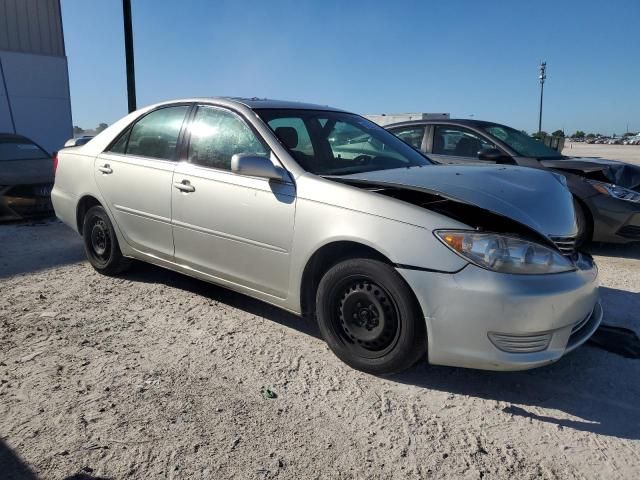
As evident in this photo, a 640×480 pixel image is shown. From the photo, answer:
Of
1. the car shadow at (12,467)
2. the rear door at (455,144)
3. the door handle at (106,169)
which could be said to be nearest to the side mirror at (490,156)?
the rear door at (455,144)

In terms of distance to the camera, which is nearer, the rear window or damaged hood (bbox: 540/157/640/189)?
damaged hood (bbox: 540/157/640/189)

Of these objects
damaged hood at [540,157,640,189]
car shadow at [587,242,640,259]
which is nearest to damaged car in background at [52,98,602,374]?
damaged hood at [540,157,640,189]

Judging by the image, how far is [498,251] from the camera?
2.55 m

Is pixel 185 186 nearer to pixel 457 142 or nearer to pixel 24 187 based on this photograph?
pixel 457 142

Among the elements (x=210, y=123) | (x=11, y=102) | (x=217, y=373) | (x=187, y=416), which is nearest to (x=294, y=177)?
(x=210, y=123)

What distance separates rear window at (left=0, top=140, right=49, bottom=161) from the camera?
7.97 metres

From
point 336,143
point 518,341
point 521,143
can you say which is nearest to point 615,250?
point 521,143

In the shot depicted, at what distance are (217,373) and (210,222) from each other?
1099 millimetres

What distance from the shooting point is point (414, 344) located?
273 centimetres

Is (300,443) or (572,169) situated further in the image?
(572,169)

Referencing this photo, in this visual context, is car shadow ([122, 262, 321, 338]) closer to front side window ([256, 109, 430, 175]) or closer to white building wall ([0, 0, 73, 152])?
front side window ([256, 109, 430, 175])

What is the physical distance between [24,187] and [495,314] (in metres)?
6.87

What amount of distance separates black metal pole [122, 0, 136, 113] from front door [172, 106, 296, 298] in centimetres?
751

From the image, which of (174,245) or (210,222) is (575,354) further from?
(174,245)
